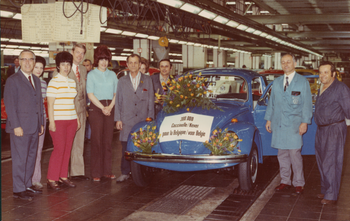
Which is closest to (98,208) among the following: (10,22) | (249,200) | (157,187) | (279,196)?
(157,187)

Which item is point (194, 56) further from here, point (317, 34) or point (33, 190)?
point (33, 190)

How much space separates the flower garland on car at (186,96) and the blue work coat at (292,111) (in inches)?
36.6

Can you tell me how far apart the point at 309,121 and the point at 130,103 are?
8.56ft

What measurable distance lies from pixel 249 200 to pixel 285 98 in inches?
57.2

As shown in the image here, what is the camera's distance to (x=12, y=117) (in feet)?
17.4

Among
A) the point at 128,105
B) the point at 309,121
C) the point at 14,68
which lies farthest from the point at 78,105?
the point at 14,68

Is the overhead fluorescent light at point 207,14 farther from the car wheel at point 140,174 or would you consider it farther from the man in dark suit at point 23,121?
the man in dark suit at point 23,121

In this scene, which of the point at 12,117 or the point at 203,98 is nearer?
the point at 12,117

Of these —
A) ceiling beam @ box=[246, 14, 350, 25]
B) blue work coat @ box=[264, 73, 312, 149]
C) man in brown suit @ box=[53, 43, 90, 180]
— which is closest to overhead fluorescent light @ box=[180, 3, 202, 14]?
man in brown suit @ box=[53, 43, 90, 180]

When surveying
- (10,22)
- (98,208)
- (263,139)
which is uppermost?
(10,22)

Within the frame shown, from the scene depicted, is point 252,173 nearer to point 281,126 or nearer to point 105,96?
point 281,126

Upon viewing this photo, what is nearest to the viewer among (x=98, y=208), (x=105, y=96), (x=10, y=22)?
(x=98, y=208)

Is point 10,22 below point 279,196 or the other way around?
the other way around

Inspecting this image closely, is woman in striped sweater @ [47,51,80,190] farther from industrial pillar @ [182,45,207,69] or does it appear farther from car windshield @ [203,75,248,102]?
industrial pillar @ [182,45,207,69]
